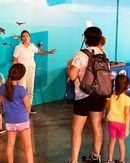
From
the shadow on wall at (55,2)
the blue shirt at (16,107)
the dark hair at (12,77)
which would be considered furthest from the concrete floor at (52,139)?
the shadow on wall at (55,2)

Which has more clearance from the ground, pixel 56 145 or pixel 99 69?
pixel 99 69

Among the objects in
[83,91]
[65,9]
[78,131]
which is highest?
[65,9]

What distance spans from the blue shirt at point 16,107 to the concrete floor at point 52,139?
1.01 m

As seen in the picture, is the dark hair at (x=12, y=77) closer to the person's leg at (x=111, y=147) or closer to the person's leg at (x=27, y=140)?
the person's leg at (x=27, y=140)

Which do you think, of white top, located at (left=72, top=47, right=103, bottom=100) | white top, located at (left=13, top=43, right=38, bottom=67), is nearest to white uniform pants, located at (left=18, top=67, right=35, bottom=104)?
white top, located at (left=13, top=43, right=38, bottom=67)

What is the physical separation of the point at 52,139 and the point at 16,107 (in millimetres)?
1977

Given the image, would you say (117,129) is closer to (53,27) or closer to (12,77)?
(12,77)

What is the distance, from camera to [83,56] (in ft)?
14.4

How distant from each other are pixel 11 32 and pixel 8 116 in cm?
371

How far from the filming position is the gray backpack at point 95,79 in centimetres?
435

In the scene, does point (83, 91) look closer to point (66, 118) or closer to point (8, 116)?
point (8, 116)

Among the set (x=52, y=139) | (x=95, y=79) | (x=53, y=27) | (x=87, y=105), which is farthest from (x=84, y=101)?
(x=53, y=27)

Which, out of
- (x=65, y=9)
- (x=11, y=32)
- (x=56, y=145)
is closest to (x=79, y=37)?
(x=65, y=9)

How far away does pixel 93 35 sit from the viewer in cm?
437
